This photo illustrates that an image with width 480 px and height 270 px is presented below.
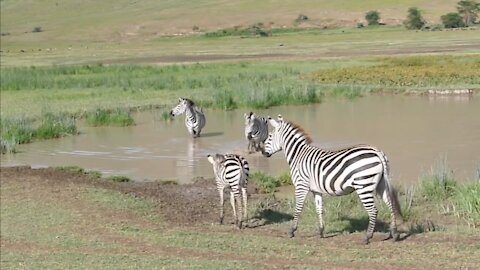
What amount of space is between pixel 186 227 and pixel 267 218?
114cm

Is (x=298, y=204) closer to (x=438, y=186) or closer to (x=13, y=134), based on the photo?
(x=438, y=186)

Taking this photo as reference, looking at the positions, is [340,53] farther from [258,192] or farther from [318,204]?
[318,204]

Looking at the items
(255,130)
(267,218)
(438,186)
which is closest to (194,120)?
(255,130)

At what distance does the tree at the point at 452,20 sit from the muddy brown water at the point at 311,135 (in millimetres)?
2106

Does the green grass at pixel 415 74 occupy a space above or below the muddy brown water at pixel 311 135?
above

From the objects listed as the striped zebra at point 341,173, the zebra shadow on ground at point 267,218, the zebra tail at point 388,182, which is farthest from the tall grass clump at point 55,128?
the zebra tail at point 388,182

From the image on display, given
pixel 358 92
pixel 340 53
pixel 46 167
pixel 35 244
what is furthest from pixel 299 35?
pixel 35 244

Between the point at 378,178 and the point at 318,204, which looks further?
the point at 318,204

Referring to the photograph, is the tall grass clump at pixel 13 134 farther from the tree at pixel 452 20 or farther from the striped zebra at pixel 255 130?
the tree at pixel 452 20

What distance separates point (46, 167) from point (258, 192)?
536cm

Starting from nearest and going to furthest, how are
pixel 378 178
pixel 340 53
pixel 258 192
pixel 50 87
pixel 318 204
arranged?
1. pixel 378 178
2. pixel 318 204
3. pixel 258 192
4. pixel 50 87
5. pixel 340 53

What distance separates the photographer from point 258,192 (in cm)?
1355

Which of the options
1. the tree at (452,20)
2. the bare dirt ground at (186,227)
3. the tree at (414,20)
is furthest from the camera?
the tree at (414,20)

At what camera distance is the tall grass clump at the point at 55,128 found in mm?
20766
